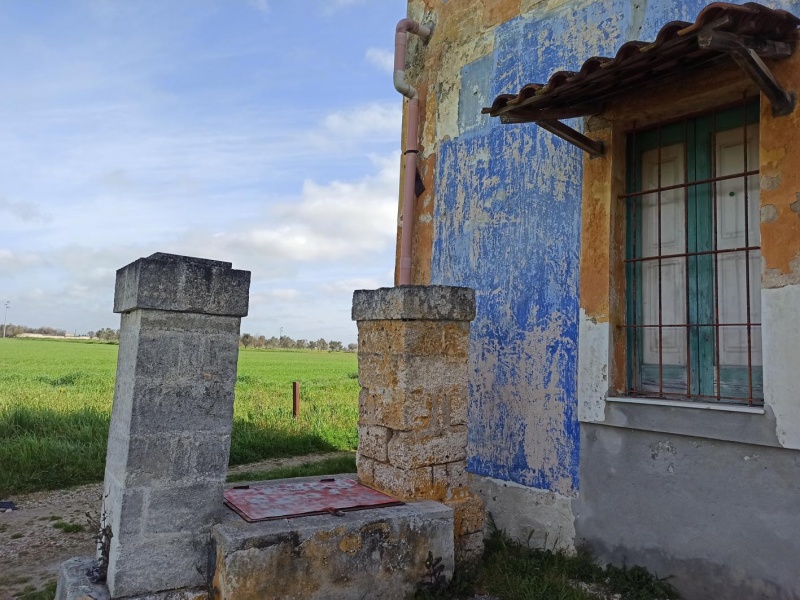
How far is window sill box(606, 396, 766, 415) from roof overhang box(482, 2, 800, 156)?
1718 millimetres

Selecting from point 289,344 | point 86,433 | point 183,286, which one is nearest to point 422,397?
point 183,286

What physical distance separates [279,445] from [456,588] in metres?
5.75

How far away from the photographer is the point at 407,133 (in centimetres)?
617

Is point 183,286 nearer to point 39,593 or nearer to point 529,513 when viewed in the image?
point 39,593

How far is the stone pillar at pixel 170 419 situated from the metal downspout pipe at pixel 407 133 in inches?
106

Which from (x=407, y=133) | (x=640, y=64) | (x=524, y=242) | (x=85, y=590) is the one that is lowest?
(x=85, y=590)

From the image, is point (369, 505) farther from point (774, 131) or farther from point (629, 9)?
point (629, 9)

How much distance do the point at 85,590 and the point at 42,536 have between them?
107 inches

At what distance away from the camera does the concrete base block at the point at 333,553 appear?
3.18 metres

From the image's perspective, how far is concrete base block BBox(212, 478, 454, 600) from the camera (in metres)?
3.18

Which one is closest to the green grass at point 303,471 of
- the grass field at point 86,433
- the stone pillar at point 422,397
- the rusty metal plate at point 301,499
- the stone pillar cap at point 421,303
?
the grass field at point 86,433

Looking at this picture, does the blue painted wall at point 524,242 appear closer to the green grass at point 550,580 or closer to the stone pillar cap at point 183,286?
the green grass at point 550,580

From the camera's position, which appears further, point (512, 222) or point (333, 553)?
point (512, 222)

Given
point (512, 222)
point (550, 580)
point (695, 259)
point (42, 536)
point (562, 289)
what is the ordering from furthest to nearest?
1. point (42, 536)
2. point (512, 222)
3. point (562, 289)
4. point (695, 259)
5. point (550, 580)
